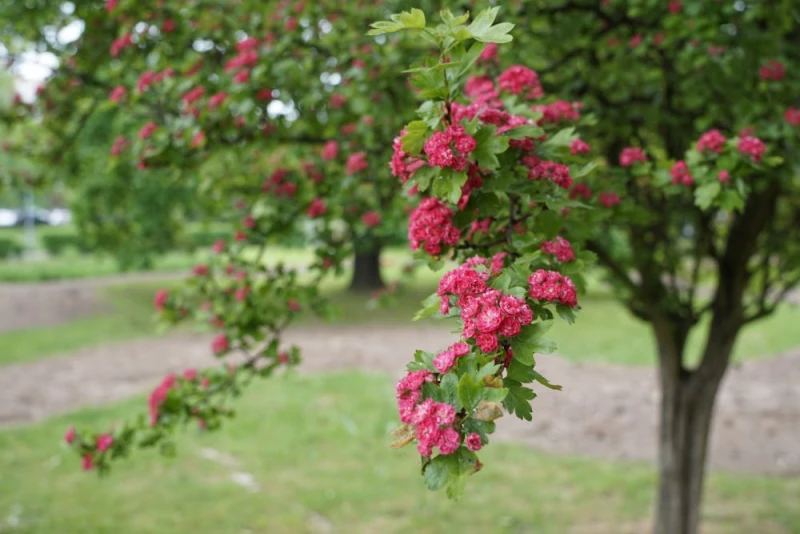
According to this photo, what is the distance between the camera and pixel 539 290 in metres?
1.44

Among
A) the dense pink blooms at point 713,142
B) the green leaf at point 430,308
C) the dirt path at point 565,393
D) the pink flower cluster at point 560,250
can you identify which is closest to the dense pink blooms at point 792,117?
the dense pink blooms at point 713,142

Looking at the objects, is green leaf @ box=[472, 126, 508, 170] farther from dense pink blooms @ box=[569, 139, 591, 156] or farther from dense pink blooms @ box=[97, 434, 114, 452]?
dense pink blooms @ box=[97, 434, 114, 452]

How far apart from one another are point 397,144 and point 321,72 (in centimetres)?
191

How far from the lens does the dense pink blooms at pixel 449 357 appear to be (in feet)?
4.36

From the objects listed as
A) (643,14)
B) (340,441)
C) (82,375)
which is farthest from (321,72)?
(82,375)

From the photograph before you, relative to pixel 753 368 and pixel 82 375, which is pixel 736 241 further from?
pixel 82 375

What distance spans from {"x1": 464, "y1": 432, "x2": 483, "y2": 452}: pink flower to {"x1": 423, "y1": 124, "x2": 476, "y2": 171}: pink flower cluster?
21.7 inches

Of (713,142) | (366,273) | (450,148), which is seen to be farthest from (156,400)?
(366,273)

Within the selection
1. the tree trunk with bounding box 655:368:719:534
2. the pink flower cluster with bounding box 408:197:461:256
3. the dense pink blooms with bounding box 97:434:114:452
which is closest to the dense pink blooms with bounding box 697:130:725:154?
the pink flower cluster with bounding box 408:197:461:256

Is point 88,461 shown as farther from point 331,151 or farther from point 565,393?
point 565,393

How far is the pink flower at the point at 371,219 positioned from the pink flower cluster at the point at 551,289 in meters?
2.11

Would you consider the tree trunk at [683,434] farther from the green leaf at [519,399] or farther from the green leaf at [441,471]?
the green leaf at [441,471]

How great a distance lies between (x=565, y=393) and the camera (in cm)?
874

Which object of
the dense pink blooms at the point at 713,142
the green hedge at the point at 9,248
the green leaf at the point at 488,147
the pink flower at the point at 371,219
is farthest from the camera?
the green hedge at the point at 9,248
